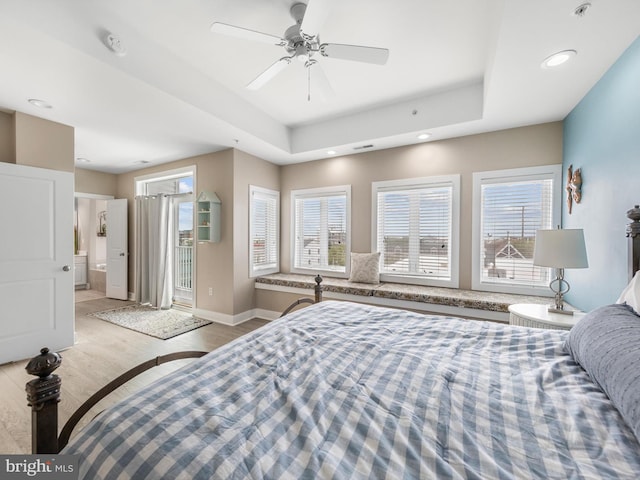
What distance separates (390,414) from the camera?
0.90m

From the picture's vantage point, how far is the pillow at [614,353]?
0.82 metres

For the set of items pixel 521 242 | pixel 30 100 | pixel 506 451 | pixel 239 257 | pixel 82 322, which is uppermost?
pixel 30 100

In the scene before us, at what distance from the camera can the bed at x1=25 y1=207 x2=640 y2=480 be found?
70 cm

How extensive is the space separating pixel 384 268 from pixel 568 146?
7.98ft

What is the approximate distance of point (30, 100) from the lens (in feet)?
8.54

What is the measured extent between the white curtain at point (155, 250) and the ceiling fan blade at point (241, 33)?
155 inches

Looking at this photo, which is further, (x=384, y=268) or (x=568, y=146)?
(x=384, y=268)

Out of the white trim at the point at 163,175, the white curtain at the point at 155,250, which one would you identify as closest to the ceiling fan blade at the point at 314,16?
the white trim at the point at 163,175

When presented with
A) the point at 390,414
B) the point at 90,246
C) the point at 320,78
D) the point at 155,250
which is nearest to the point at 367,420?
the point at 390,414

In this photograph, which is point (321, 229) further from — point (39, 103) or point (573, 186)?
point (39, 103)

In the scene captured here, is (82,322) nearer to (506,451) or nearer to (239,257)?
(239,257)

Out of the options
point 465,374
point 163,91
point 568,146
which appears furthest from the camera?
point 568,146

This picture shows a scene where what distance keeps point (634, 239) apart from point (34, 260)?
498cm

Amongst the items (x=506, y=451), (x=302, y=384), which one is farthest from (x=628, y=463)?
(x=302, y=384)
